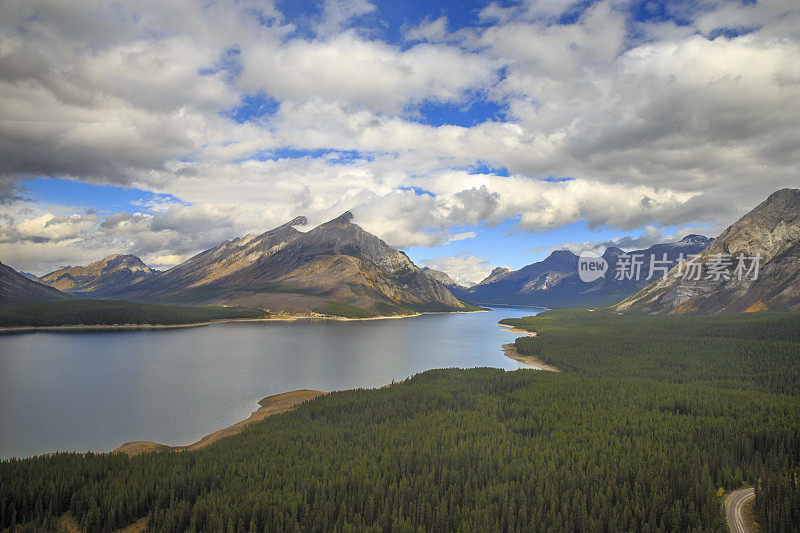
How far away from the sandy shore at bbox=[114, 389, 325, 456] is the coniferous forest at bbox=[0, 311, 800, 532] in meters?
4.48

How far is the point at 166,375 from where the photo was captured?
81.4 meters

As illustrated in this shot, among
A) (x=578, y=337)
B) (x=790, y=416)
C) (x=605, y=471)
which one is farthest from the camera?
(x=578, y=337)

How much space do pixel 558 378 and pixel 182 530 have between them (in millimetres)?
59618

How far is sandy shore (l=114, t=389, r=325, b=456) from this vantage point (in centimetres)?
4259

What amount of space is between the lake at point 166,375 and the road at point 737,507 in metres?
49.3

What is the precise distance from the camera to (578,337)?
128625mm

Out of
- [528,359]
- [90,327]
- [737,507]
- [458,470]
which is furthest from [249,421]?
[90,327]

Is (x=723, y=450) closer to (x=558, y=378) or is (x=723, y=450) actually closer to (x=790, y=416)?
(x=790, y=416)

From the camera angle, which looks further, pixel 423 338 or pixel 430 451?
pixel 423 338

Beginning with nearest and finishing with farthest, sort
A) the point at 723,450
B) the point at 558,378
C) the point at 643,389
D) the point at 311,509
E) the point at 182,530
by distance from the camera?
1. the point at 182,530
2. the point at 311,509
3. the point at 723,450
4. the point at 643,389
5. the point at 558,378

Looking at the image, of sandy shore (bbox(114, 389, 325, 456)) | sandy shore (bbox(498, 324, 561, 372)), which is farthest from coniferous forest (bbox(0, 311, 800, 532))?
sandy shore (bbox(498, 324, 561, 372))

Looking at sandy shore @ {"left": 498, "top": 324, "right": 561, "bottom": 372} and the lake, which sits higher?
the lake

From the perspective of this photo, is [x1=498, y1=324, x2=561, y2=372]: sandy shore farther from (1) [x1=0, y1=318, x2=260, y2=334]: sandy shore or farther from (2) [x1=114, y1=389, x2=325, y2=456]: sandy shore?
(1) [x1=0, y1=318, x2=260, y2=334]: sandy shore

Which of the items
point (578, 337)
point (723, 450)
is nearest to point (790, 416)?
point (723, 450)
